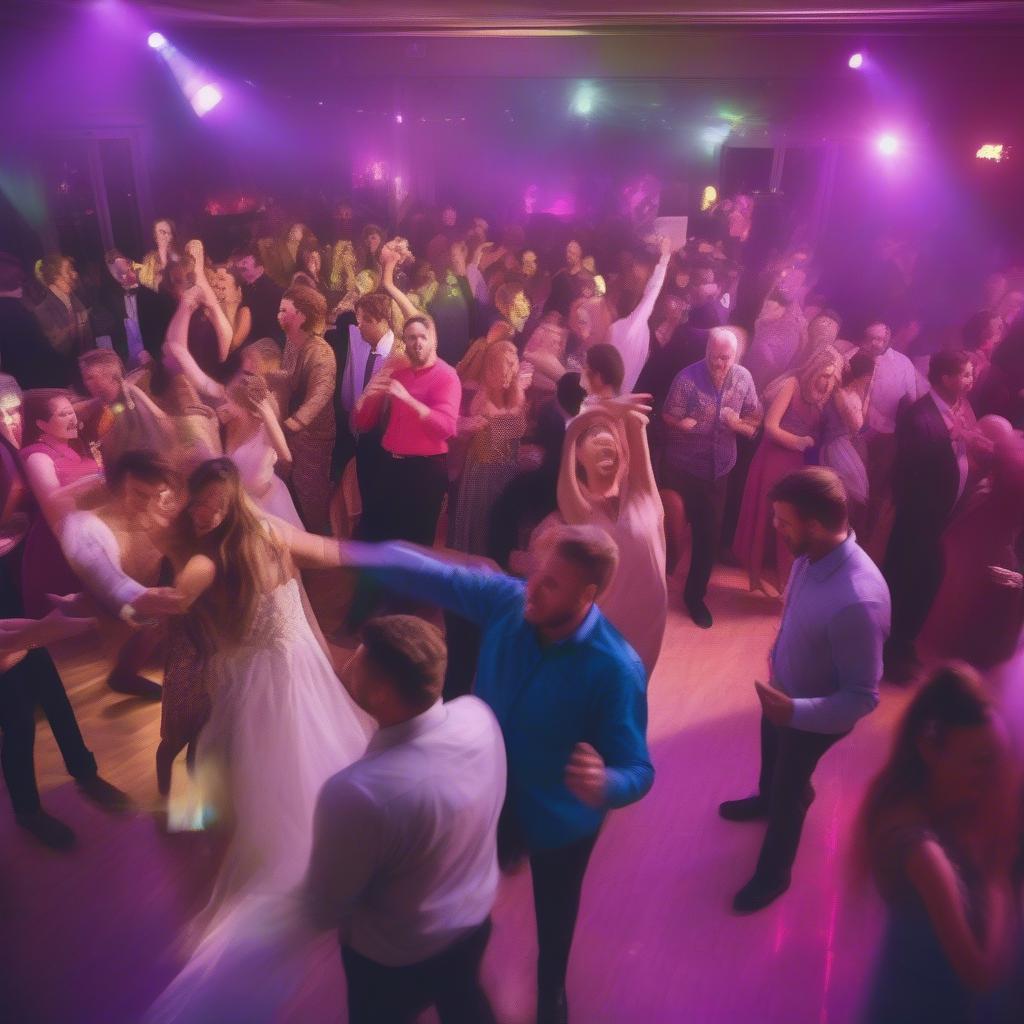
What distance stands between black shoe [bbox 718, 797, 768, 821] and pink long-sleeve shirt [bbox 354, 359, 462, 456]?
71.0 inches

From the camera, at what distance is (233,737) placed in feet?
6.42

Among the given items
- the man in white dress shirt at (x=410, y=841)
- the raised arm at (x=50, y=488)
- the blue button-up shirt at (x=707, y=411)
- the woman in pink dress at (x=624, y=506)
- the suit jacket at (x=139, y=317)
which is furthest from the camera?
the suit jacket at (x=139, y=317)

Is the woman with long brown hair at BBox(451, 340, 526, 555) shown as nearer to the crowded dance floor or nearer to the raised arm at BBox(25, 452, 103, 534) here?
the crowded dance floor

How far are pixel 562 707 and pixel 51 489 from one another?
75.6 inches

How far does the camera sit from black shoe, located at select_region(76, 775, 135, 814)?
2330mm

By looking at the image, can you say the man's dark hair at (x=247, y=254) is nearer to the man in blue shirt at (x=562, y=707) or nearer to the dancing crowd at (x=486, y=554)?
the dancing crowd at (x=486, y=554)

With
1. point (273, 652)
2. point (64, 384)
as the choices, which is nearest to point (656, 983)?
point (273, 652)

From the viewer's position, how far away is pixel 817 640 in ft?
5.96

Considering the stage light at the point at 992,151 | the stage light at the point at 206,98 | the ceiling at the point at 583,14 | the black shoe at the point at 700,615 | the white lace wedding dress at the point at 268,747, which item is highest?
the ceiling at the point at 583,14

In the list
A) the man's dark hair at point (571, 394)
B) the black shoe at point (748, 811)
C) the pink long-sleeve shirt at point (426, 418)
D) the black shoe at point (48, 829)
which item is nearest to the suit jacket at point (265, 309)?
the pink long-sleeve shirt at point (426, 418)

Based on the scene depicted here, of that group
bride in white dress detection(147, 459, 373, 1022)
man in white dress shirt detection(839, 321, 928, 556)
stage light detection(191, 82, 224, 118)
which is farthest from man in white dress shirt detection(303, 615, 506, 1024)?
stage light detection(191, 82, 224, 118)

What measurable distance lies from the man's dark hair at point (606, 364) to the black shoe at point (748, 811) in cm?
152

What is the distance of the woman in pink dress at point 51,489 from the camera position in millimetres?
2471

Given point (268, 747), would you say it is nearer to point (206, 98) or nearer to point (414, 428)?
point (414, 428)
